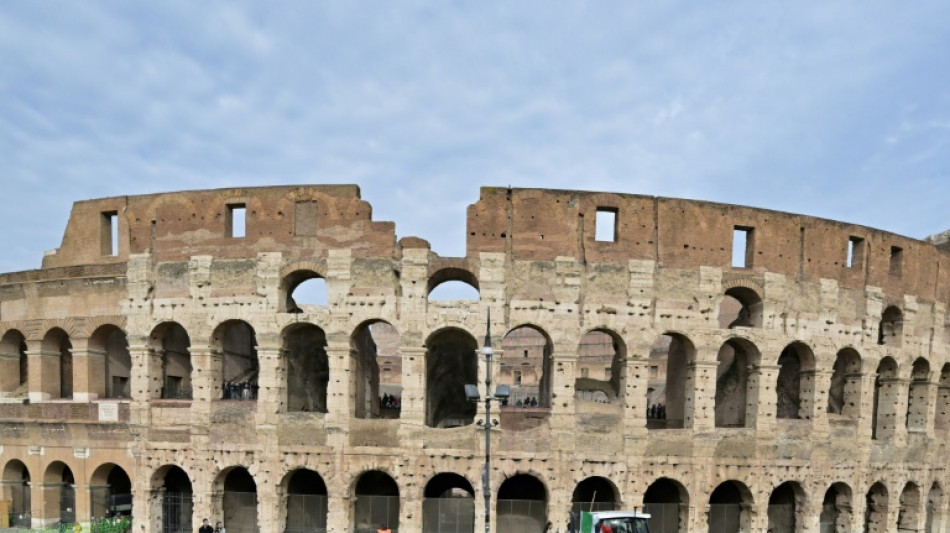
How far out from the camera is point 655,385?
3059 cm

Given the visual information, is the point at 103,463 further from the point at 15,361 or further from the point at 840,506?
the point at 840,506

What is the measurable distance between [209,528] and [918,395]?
22185 millimetres

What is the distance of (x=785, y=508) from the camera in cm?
1895

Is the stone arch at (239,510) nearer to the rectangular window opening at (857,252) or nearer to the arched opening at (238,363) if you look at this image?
the arched opening at (238,363)

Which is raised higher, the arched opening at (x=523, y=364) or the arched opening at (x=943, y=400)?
the arched opening at (x=943, y=400)

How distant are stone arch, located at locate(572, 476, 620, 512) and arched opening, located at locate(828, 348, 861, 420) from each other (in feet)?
25.4

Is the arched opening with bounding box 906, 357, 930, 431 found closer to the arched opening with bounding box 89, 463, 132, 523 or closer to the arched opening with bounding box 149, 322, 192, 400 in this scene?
the arched opening with bounding box 149, 322, 192, 400

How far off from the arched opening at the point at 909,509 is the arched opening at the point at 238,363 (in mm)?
21158

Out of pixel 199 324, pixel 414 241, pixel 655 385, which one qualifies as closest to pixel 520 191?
pixel 414 241

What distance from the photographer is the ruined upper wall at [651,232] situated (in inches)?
675

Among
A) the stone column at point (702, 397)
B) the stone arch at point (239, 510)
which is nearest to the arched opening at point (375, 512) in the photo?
the stone arch at point (239, 510)

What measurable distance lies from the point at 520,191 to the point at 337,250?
517 centimetres

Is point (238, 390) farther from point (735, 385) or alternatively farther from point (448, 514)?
point (735, 385)

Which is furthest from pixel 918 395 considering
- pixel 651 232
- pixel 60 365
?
pixel 60 365
